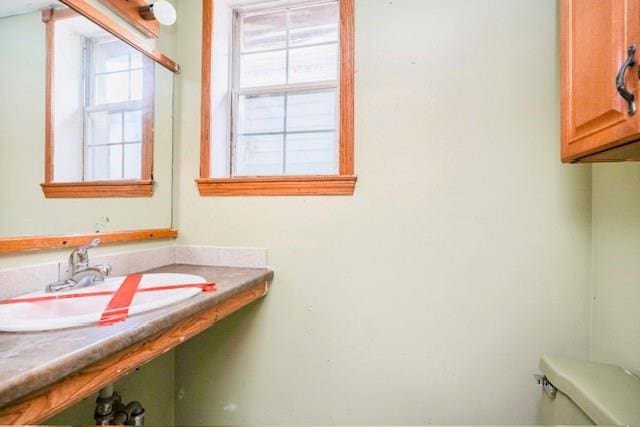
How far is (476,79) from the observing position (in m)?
1.34

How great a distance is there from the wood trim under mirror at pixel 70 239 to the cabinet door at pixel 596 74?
1.61m

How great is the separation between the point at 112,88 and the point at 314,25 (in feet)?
3.21

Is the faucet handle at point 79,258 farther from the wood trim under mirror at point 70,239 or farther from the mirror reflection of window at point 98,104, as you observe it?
the mirror reflection of window at point 98,104

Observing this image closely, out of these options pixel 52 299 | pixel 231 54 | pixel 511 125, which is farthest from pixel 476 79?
pixel 52 299

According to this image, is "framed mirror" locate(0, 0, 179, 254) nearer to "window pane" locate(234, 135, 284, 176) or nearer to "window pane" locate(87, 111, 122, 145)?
"window pane" locate(87, 111, 122, 145)

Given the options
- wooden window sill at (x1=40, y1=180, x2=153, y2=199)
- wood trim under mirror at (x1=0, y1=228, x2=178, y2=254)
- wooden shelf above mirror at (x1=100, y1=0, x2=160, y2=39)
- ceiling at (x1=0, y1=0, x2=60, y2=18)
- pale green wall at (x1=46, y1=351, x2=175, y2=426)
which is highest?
wooden shelf above mirror at (x1=100, y1=0, x2=160, y2=39)

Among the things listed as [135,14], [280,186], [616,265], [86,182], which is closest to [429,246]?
[616,265]

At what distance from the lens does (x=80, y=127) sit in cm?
125

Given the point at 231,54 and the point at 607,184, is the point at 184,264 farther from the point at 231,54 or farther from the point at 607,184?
the point at 607,184

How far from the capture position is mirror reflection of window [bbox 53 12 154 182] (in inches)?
45.9

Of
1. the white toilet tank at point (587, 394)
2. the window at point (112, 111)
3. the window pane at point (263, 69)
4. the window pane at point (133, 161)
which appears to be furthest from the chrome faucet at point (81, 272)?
the white toilet tank at point (587, 394)

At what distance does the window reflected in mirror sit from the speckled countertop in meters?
0.68

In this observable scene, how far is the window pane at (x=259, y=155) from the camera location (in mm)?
1674

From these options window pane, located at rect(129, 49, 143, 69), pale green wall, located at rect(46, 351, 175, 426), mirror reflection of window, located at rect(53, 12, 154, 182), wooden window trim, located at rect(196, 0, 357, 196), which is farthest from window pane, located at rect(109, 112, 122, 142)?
pale green wall, located at rect(46, 351, 175, 426)
